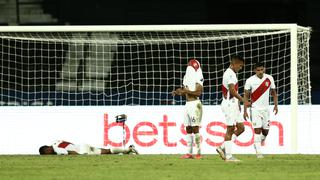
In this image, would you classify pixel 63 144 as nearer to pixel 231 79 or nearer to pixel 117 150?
pixel 117 150

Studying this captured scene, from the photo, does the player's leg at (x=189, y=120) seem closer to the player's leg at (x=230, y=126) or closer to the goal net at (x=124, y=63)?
the player's leg at (x=230, y=126)

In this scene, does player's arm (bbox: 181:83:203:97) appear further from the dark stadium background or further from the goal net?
the dark stadium background

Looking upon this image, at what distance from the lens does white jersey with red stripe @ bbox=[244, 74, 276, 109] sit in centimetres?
1736

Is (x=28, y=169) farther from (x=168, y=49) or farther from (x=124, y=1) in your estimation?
(x=124, y=1)

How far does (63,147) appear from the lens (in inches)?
753

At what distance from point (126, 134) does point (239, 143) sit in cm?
221

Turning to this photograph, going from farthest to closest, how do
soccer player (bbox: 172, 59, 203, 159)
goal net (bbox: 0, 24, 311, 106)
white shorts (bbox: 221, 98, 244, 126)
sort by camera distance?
goal net (bbox: 0, 24, 311, 106), soccer player (bbox: 172, 59, 203, 159), white shorts (bbox: 221, 98, 244, 126)

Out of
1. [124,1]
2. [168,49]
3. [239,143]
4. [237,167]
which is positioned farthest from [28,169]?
[124,1]

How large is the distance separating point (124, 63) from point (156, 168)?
9900 mm

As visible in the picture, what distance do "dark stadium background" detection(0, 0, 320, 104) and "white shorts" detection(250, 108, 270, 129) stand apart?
24.4ft

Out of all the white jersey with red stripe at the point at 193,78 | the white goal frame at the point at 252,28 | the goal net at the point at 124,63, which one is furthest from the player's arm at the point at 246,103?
the goal net at the point at 124,63

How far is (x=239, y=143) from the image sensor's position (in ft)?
64.3

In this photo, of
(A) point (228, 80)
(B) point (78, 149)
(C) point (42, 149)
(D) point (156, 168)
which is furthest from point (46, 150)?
(D) point (156, 168)

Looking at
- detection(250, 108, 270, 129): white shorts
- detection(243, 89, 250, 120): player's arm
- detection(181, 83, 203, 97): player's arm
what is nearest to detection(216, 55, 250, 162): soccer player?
detection(181, 83, 203, 97): player's arm
